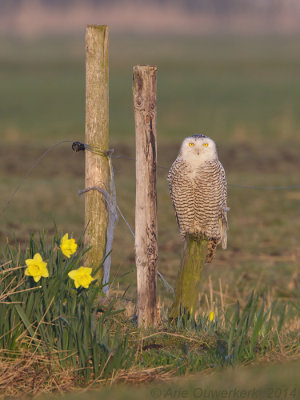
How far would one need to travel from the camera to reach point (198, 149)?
557cm

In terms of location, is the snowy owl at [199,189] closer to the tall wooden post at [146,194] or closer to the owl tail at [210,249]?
the owl tail at [210,249]

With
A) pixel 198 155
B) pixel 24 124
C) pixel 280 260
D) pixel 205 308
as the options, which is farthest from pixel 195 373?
pixel 24 124

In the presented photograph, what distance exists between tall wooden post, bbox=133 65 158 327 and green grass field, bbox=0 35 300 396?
335mm

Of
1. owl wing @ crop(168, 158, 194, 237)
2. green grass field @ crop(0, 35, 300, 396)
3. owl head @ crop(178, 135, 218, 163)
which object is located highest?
owl head @ crop(178, 135, 218, 163)

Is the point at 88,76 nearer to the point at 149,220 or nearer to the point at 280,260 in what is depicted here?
the point at 149,220

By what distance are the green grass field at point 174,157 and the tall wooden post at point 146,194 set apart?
1.10ft

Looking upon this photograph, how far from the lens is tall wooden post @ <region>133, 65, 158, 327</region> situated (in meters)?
5.68

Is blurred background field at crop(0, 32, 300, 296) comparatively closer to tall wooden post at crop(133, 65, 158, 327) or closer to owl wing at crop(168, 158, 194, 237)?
tall wooden post at crop(133, 65, 158, 327)

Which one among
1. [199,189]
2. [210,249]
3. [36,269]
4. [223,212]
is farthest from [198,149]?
[36,269]

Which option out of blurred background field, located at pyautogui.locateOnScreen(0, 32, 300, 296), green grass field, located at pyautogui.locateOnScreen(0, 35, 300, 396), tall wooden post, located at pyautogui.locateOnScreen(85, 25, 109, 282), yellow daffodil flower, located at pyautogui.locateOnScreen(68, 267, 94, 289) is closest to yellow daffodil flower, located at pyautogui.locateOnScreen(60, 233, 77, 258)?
yellow daffodil flower, located at pyautogui.locateOnScreen(68, 267, 94, 289)

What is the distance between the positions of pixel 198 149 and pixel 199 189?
0.34m

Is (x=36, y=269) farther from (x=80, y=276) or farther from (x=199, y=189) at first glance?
(x=199, y=189)

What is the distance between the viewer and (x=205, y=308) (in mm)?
7918

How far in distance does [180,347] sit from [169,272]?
442 centimetres
